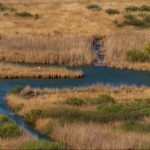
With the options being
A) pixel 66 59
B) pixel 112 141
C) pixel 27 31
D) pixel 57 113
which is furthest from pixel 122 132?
pixel 27 31

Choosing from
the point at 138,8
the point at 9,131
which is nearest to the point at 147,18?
the point at 138,8

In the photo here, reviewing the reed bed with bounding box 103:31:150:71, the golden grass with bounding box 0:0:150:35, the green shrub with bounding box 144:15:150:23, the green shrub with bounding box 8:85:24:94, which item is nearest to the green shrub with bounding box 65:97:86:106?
the green shrub with bounding box 8:85:24:94

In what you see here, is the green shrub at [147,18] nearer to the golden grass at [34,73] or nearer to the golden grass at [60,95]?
the golden grass at [34,73]

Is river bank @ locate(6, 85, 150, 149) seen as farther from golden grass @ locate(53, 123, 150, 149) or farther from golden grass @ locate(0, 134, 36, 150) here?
golden grass @ locate(0, 134, 36, 150)

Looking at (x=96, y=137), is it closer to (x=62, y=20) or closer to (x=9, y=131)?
(x=9, y=131)

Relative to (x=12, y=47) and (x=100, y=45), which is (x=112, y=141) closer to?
(x=12, y=47)

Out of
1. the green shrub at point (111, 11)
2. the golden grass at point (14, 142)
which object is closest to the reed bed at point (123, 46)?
the green shrub at point (111, 11)
